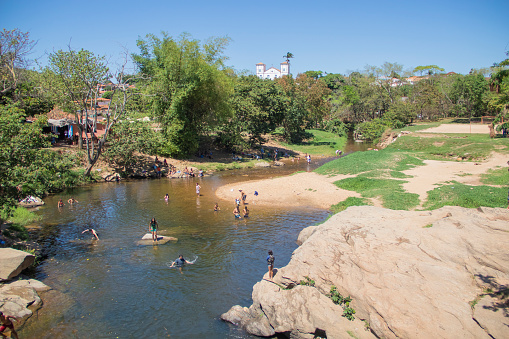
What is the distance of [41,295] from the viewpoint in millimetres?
15570

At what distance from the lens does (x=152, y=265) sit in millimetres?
19047

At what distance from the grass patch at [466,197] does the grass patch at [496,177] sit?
128 inches

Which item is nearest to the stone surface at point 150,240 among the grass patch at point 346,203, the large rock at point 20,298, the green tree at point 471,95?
the large rock at point 20,298

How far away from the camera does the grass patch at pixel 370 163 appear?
39.7 m

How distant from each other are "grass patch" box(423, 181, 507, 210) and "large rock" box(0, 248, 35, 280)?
24.3 meters

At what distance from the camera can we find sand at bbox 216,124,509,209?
31.6m

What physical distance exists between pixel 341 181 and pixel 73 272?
2680cm

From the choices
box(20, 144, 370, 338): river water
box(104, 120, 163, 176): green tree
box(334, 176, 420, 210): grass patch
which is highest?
box(104, 120, 163, 176): green tree

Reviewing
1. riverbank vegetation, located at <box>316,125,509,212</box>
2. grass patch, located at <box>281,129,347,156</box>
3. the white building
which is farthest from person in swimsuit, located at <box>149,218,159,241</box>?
the white building

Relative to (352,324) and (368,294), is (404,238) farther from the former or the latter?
(352,324)

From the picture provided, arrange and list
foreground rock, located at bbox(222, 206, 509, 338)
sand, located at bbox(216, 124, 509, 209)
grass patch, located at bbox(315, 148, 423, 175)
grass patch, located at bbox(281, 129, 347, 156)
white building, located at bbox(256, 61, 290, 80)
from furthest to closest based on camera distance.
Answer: white building, located at bbox(256, 61, 290, 80), grass patch, located at bbox(281, 129, 347, 156), grass patch, located at bbox(315, 148, 423, 175), sand, located at bbox(216, 124, 509, 209), foreground rock, located at bbox(222, 206, 509, 338)

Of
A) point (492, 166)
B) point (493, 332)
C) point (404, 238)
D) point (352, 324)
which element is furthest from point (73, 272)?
point (492, 166)

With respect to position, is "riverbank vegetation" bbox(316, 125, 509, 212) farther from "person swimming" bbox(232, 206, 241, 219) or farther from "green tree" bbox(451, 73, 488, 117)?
"green tree" bbox(451, 73, 488, 117)

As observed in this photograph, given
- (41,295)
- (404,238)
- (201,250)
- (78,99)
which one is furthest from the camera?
(78,99)
